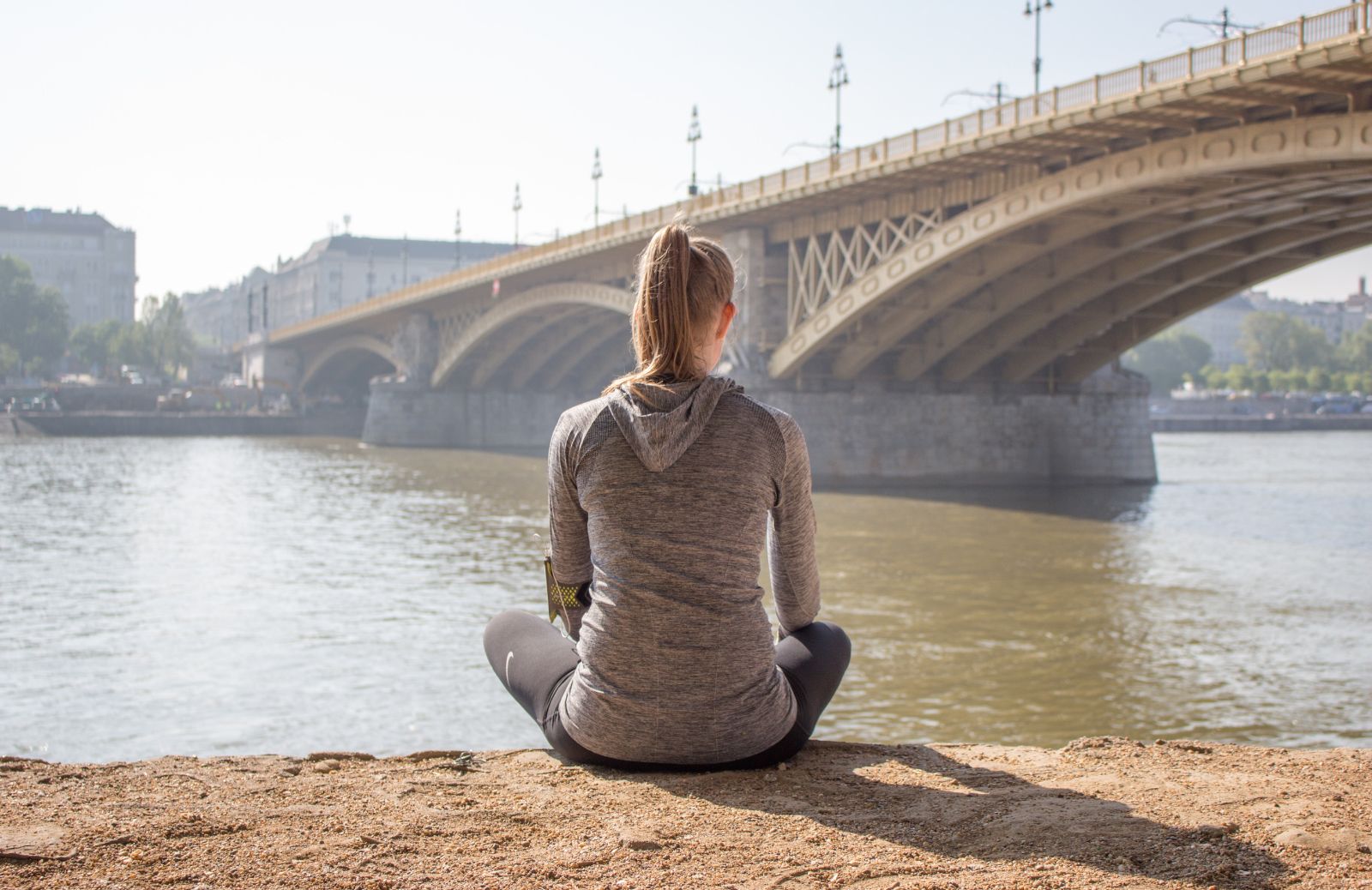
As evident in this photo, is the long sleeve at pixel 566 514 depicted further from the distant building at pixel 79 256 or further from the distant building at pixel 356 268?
the distant building at pixel 79 256

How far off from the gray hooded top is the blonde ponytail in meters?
0.08

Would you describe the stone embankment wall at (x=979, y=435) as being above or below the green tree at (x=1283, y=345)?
below

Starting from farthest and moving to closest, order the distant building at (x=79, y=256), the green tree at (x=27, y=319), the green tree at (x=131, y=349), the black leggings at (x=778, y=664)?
the distant building at (x=79, y=256), the green tree at (x=131, y=349), the green tree at (x=27, y=319), the black leggings at (x=778, y=664)

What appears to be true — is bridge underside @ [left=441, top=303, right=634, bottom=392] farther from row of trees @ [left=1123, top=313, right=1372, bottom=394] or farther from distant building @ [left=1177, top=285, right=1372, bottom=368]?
distant building @ [left=1177, top=285, right=1372, bottom=368]

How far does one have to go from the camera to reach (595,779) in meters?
3.43

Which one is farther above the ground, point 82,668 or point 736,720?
point 736,720

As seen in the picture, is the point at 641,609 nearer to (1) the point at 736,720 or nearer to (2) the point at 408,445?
(1) the point at 736,720

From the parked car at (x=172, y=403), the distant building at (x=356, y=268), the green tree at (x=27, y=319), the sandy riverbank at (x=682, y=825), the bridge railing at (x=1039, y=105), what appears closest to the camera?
the sandy riverbank at (x=682, y=825)

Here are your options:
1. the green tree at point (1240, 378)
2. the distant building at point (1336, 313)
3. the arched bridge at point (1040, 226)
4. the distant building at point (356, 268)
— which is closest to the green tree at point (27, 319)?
the distant building at point (356, 268)

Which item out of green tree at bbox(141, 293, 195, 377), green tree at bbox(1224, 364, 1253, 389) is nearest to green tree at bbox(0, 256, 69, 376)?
green tree at bbox(141, 293, 195, 377)

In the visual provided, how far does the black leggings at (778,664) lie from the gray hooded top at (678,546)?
18cm

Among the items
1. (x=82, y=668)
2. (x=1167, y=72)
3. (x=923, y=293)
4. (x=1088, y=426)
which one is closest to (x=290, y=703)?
(x=82, y=668)

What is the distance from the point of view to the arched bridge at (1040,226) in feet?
61.0

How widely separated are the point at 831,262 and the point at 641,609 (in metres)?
27.4
